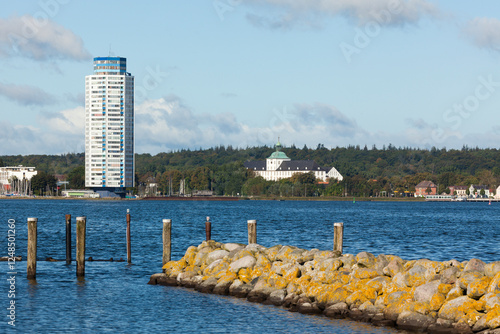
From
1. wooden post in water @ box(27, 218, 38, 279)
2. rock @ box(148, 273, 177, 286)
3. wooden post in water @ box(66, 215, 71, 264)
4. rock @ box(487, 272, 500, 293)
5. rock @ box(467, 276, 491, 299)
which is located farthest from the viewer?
wooden post in water @ box(66, 215, 71, 264)

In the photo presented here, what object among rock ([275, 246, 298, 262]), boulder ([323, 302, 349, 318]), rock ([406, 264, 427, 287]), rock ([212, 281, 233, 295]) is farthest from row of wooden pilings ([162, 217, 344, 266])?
boulder ([323, 302, 349, 318])

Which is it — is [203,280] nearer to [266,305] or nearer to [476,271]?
[266,305]

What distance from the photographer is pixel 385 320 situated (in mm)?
22609

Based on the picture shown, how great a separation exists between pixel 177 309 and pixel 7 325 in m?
5.82

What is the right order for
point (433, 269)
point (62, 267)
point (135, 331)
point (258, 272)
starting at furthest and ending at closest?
point (62, 267) → point (258, 272) → point (433, 269) → point (135, 331)

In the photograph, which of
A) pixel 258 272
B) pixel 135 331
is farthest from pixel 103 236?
pixel 135 331

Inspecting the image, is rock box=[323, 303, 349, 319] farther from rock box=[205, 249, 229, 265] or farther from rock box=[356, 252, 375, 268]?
rock box=[205, 249, 229, 265]

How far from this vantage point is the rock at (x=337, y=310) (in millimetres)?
23719

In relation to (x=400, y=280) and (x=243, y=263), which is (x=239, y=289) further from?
(x=400, y=280)

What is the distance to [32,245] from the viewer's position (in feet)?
100

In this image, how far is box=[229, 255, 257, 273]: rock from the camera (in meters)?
29.0

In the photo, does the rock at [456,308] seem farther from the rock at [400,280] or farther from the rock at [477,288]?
the rock at [400,280]

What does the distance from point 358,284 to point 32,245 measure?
14.2 m

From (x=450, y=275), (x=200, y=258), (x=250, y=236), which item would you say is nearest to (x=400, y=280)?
(x=450, y=275)
